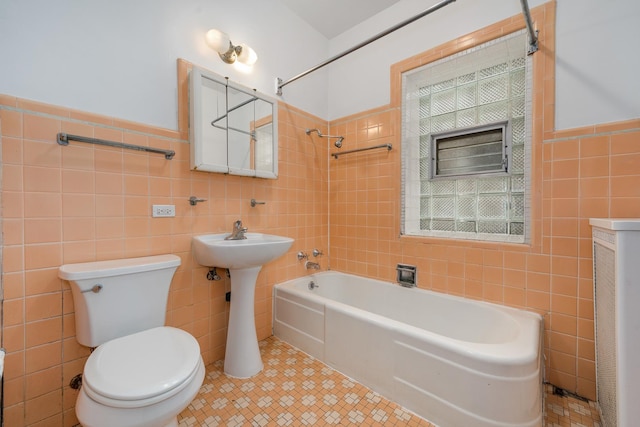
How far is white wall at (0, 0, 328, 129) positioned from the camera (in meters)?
1.08

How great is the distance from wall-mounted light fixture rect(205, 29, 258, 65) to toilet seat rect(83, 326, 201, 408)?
5.50ft

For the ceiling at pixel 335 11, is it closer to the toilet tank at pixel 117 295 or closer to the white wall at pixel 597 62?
the white wall at pixel 597 62

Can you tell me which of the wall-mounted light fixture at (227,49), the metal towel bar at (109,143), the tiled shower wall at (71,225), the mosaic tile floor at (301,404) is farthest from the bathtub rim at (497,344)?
the wall-mounted light fixture at (227,49)

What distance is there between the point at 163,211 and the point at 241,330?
0.86m

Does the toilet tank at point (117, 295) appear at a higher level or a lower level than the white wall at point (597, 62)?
lower

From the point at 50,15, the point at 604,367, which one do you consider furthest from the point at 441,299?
the point at 50,15

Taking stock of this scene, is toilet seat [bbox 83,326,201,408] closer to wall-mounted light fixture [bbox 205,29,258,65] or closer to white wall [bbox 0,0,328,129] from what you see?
white wall [bbox 0,0,328,129]

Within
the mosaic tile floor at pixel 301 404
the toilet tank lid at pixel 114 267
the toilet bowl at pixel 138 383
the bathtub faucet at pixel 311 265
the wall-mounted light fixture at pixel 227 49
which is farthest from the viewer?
the bathtub faucet at pixel 311 265

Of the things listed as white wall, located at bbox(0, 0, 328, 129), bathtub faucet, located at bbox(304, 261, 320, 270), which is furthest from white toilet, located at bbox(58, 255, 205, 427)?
bathtub faucet, located at bbox(304, 261, 320, 270)

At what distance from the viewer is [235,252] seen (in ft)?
4.63

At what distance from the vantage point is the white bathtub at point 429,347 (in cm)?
109

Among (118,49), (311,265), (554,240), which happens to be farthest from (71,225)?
(554,240)

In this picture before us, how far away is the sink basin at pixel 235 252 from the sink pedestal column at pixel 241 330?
0.44 ft

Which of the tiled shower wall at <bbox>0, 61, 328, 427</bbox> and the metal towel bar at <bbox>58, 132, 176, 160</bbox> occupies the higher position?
the metal towel bar at <bbox>58, 132, 176, 160</bbox>
